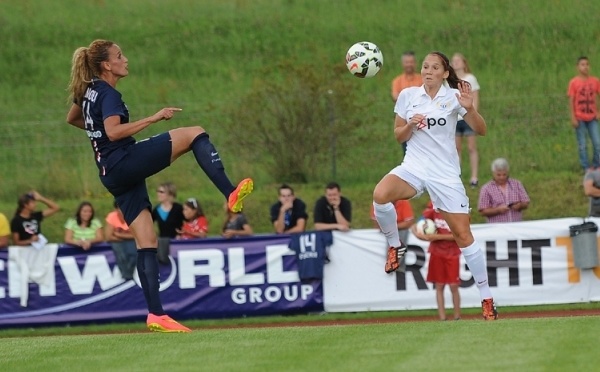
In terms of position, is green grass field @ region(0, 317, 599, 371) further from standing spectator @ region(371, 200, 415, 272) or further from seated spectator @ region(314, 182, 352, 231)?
seated spectator @ region(314, 182, 352, 231)

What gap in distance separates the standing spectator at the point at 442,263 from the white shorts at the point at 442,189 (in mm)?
4653

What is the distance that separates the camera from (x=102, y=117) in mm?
10141

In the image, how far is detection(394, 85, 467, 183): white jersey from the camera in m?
10.9

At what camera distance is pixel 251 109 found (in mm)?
22438

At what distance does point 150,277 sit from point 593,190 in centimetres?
847

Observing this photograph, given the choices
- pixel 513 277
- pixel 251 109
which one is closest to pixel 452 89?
pixel 513 277

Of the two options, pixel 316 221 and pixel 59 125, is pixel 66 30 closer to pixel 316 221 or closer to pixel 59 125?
pixel 59 125

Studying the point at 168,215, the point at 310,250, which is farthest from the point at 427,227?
the point at 168,215

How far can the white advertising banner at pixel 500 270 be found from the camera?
17.0 m

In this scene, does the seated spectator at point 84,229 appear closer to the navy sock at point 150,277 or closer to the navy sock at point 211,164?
the navy sock at point 150,277

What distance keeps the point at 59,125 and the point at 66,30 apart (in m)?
9.77

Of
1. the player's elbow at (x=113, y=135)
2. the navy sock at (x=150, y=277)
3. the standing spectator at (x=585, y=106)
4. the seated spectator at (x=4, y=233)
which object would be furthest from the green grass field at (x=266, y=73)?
the player's elbow at (x=113, y=135)

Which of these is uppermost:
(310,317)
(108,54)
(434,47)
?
(434,47)

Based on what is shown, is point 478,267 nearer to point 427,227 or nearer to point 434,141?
point 434,141
